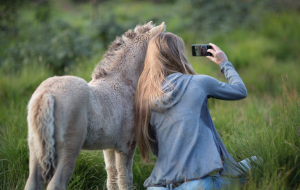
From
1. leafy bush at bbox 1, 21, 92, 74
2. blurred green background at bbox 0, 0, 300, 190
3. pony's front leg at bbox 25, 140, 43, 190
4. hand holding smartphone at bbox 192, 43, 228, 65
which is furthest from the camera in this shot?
leafy bush at bbox 1, 21, 92, 74

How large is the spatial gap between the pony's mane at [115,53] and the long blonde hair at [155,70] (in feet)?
1.22

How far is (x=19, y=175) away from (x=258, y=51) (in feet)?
26.4

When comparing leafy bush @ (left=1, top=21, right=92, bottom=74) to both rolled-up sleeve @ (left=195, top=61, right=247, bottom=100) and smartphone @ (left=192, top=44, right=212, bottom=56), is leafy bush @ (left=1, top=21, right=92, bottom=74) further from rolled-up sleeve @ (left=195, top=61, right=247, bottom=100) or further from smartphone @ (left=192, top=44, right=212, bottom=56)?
rolled-up sleeve @ (left=195, top=61, right=247, bottom=100)

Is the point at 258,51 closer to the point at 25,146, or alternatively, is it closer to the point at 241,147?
the point at 241,147

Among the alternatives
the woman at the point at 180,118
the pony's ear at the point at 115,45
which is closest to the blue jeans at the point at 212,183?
the woman at the point at 180,118

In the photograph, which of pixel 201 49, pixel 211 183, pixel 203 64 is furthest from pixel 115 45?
pixel 203 64

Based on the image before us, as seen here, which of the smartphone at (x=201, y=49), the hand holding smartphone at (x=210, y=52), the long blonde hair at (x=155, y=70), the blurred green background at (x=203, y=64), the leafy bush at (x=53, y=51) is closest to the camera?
the long blonde hair at (x=155, y=70)

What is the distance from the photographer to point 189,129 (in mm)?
2518

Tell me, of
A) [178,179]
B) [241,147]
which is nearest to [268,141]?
[241,147]

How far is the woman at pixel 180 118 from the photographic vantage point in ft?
8.15

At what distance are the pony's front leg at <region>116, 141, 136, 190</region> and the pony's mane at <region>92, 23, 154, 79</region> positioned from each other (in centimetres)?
76

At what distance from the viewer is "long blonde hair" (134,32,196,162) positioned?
2.67 metres

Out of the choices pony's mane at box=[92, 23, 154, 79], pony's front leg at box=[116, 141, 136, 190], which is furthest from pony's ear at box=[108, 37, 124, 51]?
pony's front leg at box=[116, 141, 136, 190]

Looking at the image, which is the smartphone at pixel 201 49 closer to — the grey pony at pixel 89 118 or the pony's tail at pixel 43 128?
the grey pony at pixel 89 118
